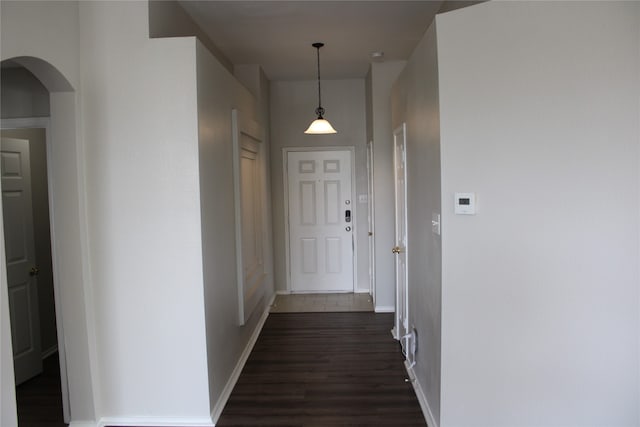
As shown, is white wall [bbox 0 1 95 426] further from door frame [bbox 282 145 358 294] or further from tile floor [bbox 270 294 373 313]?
door frame [bbox 282 145 358 294]

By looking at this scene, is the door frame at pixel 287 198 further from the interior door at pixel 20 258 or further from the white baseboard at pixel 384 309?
the interior door at pixel 20 258

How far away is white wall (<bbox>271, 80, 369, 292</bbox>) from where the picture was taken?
5938mm

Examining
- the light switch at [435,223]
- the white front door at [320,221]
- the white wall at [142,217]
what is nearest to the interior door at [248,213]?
the white wall at [142,217]

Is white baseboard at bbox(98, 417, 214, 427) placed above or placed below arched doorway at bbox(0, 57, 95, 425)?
below

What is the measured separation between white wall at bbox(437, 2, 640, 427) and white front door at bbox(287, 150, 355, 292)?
3.70 metres

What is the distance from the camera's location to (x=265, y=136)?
5.44 m

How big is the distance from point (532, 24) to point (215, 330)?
8.52 ft

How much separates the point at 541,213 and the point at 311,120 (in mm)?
4088

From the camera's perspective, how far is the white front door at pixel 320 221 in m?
6.05

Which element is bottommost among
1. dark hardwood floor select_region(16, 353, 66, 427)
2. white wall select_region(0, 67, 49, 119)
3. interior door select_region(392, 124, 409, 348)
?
dark hardwood floor select_region(16, 353, 66, 427)

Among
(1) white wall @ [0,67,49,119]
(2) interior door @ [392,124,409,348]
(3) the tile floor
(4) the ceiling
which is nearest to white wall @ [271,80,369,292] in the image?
(3) the tile floor

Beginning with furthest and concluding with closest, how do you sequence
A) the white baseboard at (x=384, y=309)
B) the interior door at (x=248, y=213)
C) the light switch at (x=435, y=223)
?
the white baseboard at (x=384, y=309) → the interior door at (x=248, y=213) → the light switch at (x=435, y=223)

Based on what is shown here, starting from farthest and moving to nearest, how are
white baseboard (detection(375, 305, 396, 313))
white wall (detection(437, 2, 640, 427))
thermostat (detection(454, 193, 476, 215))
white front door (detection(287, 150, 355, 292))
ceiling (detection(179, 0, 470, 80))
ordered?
white front door (detection(287, 150, 355, 292)) < white baseboard (detection(375, 305, 396, 313)) < ceiling (detection(179, 0, 470, 80)) < thermostat (detection(454, 193, 476, 215)) < white wall (detection(437, 2, 640, 427))

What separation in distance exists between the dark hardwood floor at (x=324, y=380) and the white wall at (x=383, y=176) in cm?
50
